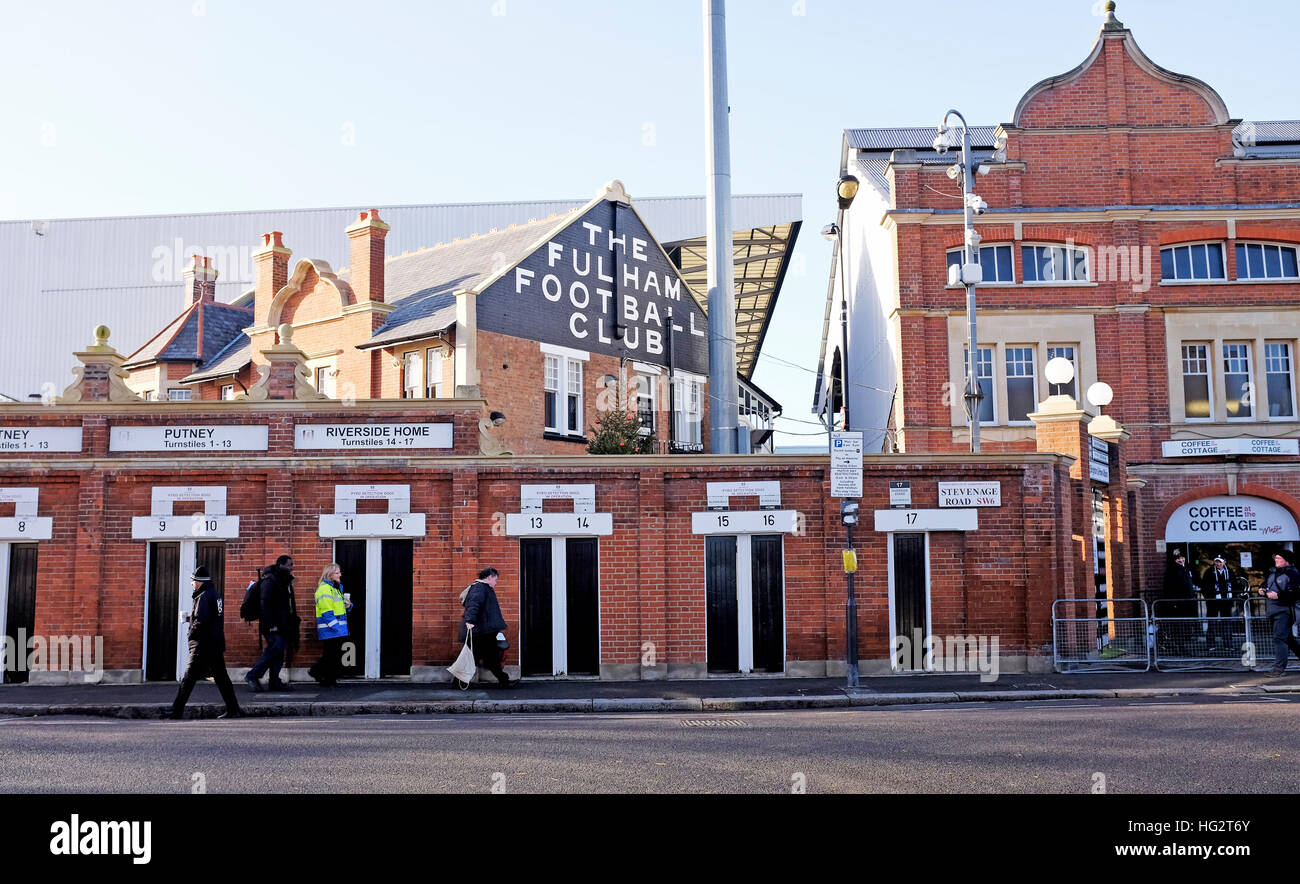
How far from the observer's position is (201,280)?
40.2 m

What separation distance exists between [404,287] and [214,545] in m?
17.1

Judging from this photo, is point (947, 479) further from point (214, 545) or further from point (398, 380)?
point (398, 380)

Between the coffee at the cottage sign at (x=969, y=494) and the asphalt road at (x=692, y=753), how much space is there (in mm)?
5180

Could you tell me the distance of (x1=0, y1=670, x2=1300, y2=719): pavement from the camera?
13898 millimetres

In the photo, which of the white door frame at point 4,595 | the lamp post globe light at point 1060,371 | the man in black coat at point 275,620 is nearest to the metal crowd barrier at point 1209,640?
the lamp post globe light at point 1060,371

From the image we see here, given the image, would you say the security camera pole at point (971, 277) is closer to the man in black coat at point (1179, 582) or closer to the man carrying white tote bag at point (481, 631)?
the man in black coat at point (1179, 582)

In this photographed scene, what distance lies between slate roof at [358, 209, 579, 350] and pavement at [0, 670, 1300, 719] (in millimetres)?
13556

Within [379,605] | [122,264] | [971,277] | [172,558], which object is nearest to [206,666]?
[379,605]

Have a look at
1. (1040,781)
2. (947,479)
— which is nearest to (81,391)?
(947,479)

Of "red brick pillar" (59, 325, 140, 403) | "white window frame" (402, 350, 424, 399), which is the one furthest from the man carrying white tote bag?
"white window frame" (402, 350, 424, 399)

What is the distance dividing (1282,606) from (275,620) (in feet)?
47.8

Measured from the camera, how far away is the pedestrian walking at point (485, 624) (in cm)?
1541

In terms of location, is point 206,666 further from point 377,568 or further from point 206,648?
point 377,568

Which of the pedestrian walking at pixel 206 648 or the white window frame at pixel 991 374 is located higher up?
the white window frame at pixel 991 374
